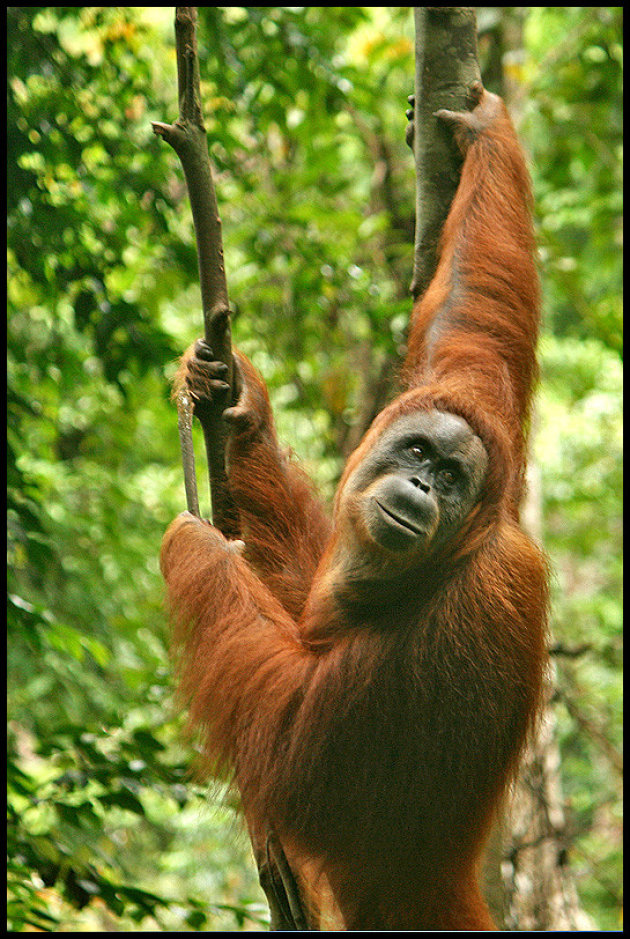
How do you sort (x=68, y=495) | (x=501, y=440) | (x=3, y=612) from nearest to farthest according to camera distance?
(x=501, y=440)
(x=3, y=612)
(x=68, y=495)

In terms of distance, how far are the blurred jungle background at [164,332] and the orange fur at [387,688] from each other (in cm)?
35

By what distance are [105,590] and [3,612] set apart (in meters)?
2.27

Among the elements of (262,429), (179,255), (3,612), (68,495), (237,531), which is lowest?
(68,495)

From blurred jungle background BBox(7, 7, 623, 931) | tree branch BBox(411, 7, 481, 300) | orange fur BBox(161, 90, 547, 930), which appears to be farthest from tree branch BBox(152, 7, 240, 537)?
blurred jungle background BBox(7, 7, 623, 931)

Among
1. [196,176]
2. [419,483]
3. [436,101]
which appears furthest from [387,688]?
[436,101]

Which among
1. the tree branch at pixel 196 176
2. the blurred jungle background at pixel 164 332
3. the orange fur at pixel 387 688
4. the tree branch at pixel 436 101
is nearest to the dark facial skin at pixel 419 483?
the orange fur at pixel 387 688

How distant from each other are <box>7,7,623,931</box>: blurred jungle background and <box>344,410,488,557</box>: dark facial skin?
986mm

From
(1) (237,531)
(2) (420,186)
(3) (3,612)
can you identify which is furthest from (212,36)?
(3) (3,612)

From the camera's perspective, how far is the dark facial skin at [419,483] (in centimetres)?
252

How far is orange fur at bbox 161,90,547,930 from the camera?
253 cm

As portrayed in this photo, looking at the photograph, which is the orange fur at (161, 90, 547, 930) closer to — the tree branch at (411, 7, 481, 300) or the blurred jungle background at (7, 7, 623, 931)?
the blurred jungle background at (7, 7, 623, 931)

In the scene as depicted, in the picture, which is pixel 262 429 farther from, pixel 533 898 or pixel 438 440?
pixel 533 898

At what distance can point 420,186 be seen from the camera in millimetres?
3055

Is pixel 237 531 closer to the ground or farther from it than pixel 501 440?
closer to the ground
